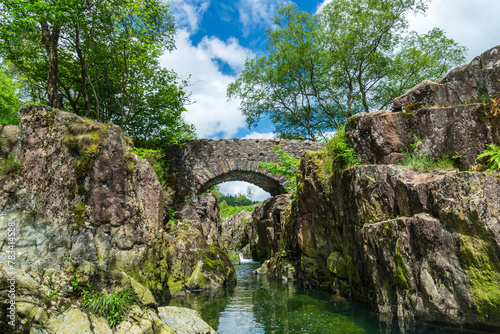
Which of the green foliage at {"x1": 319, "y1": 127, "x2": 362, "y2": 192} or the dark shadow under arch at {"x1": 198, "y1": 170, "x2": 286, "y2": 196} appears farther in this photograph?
the dark shadow under arch at {"x1": 198, "y1": 170, "x2": 286, "y2": 196}

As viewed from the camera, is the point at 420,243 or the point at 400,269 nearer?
the point at 420,243

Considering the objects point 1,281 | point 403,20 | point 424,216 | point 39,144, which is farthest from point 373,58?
point 1,281

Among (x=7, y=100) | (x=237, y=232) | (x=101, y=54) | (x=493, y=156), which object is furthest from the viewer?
(x=237, y=232)

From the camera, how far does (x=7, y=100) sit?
1778 cm

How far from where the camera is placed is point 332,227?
8.15 m

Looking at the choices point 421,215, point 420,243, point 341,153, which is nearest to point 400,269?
point 420,243

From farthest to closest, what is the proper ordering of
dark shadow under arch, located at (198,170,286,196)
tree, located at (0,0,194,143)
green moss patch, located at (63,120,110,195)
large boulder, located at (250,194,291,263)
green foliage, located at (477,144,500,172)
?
dark shadow under arch, located at (198,170,286,196)
large boulder, located at (250,194,291,263)
tree, located at (0,0,194,143)
green moss patch, located at (63,120,110,195)
green foliage, located at (477,144,500,172)

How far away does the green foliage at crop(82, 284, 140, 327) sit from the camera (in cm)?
394

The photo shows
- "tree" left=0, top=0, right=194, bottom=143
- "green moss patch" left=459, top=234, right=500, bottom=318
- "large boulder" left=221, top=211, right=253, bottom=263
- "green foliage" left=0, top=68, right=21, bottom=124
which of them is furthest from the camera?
"large boulder" left=221, top=211, right=253, bottom=263

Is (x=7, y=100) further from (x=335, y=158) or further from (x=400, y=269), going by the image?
(x=400, y=269)

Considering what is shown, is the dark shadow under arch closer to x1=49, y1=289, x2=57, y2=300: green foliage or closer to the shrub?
the shrub

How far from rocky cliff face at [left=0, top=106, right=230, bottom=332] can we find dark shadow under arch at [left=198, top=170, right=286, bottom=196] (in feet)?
25.9

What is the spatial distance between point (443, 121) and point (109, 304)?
22.5ft

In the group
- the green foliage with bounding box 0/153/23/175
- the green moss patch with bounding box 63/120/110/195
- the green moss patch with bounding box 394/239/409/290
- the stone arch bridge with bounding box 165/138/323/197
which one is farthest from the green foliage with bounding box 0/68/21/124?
the green moss patch with bounding box 394/239/409/290
